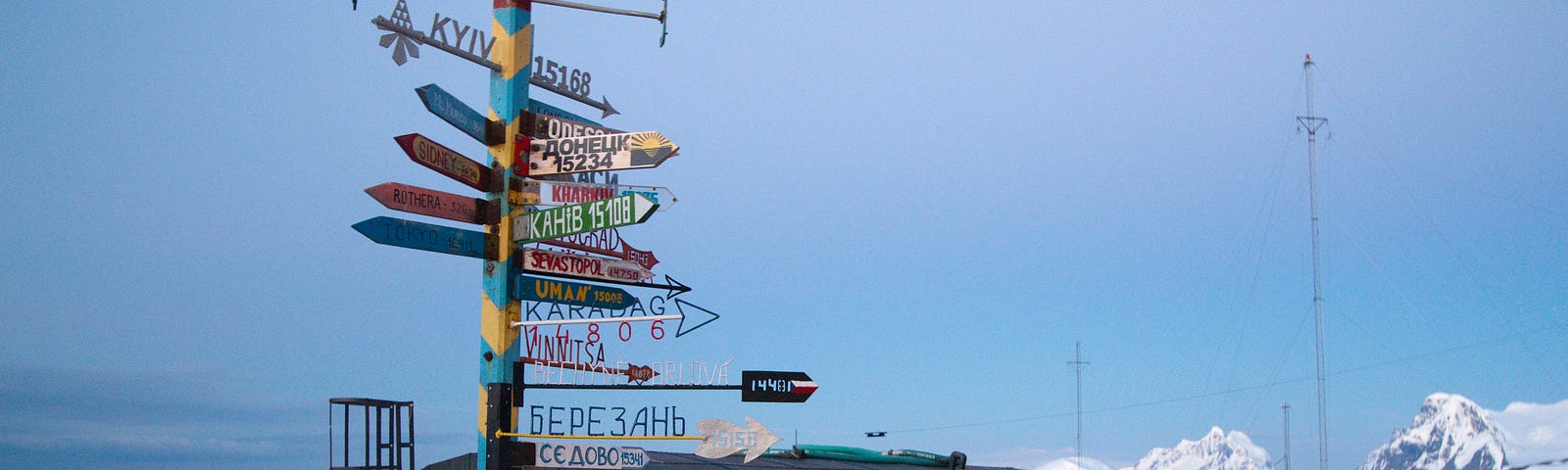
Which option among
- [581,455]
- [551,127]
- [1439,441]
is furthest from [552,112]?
[1439,441]

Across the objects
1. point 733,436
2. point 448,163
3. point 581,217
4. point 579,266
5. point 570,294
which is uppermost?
point 448,163

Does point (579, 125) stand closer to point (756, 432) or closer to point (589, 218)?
point (589, 218)

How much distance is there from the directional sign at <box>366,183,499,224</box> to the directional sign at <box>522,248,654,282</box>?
561mm

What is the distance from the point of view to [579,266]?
531 inches

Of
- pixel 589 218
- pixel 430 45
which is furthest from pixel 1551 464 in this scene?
pixel 430 45

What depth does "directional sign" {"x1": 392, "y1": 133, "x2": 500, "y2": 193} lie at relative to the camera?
12008 millimetres

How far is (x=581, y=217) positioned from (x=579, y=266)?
1.06 m

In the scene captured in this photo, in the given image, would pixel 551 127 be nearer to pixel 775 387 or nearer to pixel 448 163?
pixel 448 163

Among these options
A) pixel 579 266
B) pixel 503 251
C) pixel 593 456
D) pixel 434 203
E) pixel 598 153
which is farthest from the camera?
pixel 579 266

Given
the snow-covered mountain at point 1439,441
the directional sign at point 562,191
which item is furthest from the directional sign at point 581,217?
the snow-covered mountain at point 1439,441

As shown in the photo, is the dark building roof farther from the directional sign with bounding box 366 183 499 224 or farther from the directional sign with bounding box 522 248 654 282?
the directional sign with bounding box 366 183 499 224

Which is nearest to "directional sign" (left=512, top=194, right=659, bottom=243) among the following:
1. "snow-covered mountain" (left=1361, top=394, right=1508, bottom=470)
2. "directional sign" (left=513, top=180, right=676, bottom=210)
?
"directional sign" (left=513, top=180, right=676, bottom=210)

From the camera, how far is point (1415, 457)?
10881cm

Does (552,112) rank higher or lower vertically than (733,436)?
higher
